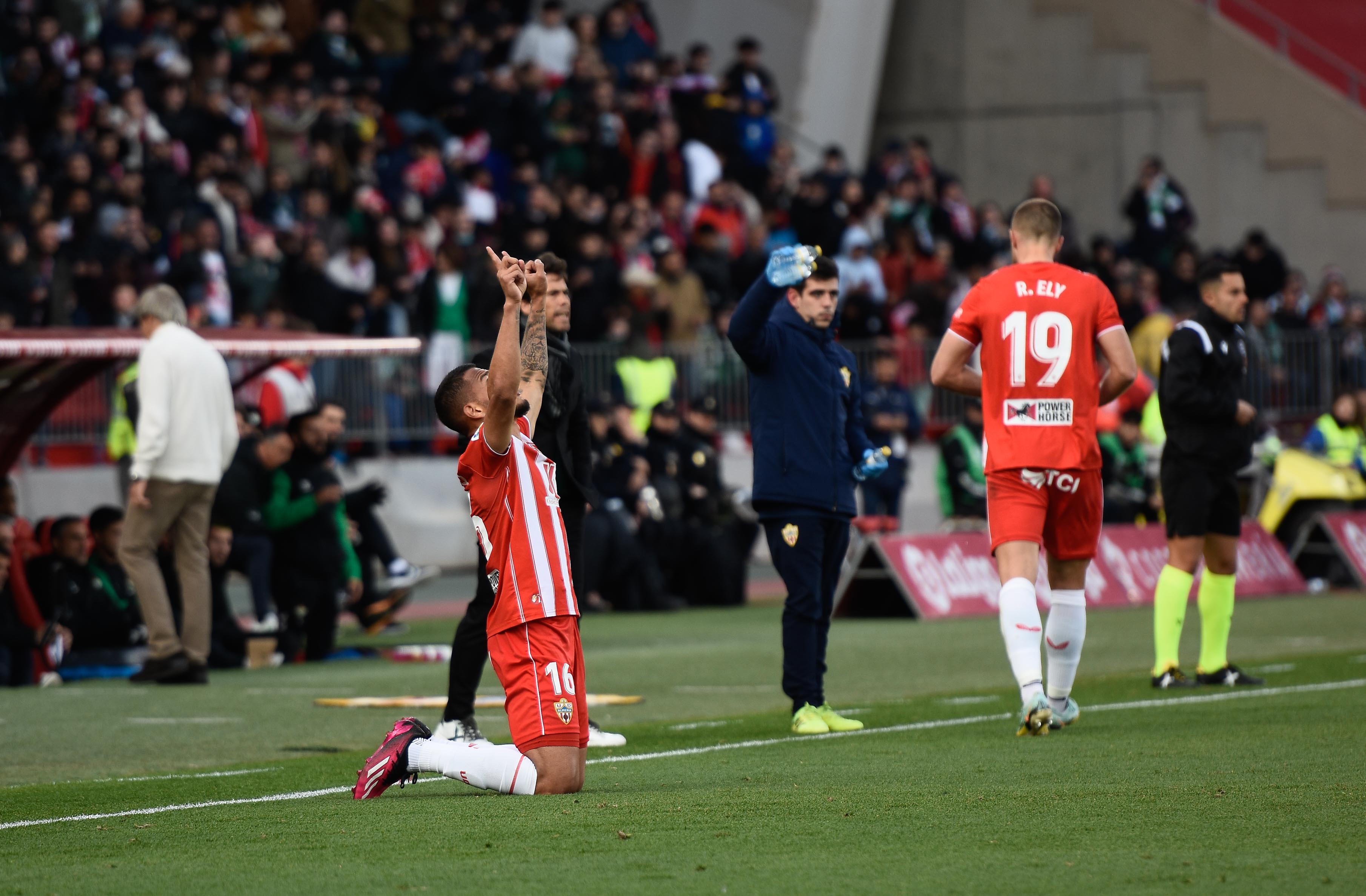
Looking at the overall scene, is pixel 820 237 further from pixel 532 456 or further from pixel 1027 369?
pixel 532 456

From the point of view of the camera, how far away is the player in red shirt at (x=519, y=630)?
23.1 feet

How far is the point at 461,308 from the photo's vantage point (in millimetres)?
21203

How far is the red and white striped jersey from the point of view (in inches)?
278

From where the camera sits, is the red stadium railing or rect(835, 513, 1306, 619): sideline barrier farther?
the red stadium railing

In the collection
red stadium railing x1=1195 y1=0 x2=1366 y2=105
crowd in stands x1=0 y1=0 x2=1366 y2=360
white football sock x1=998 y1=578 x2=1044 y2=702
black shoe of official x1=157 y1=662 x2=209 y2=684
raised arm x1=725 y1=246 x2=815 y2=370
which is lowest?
black shoe of official x1=157 y1=662 x2=209 y2=684

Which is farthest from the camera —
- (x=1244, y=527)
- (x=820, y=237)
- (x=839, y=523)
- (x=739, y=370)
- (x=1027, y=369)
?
(x=820, y=237)

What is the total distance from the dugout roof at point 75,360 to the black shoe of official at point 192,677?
2.23 metres

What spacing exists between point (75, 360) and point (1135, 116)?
2352cm

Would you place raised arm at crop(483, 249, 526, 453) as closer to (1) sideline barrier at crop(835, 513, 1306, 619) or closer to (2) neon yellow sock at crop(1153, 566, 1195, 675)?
(2) neon yellow sock at crop(1153, 566, 1195, 675)

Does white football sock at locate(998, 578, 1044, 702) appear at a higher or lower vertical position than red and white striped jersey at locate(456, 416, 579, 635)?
lower

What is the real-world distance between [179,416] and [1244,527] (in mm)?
11085

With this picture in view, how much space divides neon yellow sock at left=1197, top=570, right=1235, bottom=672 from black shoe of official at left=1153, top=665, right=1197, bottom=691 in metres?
0.14

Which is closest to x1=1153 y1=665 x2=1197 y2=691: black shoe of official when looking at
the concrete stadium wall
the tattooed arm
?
the tattooed arm

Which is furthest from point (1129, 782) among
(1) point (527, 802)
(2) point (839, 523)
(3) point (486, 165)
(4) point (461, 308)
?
(3) point (486, 165)
